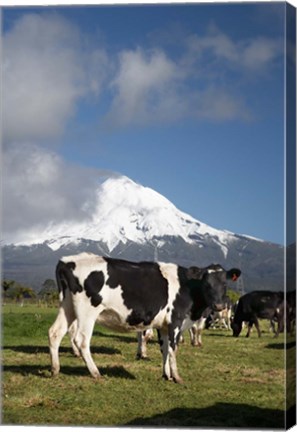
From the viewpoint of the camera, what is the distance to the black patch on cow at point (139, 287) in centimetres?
979

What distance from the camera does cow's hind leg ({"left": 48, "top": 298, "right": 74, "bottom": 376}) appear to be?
9531mm

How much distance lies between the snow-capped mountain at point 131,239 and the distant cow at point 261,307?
0.12m

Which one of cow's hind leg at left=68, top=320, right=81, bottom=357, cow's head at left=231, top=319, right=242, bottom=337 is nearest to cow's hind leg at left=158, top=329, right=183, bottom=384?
cow's head at left=231, top=319, right=242, bottom=337

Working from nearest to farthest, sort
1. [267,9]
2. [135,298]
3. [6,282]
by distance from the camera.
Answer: [267,9], [6,282], [135,298]

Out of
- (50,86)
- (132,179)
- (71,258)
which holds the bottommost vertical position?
(71,258)

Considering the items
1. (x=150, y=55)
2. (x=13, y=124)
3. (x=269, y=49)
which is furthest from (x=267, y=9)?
(x=13, y=124)

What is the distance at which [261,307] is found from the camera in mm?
→ 8836

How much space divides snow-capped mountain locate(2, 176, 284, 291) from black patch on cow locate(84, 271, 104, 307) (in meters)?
0.53

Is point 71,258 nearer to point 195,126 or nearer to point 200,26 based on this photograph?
point 195,126

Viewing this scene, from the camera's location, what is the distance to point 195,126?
9.23 meters

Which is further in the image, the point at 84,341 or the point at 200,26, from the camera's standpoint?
the point at 84,341

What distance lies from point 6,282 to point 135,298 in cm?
151

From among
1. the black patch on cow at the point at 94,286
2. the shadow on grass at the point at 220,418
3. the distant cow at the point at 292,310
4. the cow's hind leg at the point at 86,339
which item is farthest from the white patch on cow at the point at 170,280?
the shadow on grass at the point at 220,418

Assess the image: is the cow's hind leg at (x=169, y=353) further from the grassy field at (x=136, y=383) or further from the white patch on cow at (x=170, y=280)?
the white patch on cow at (x=170, y=280)
